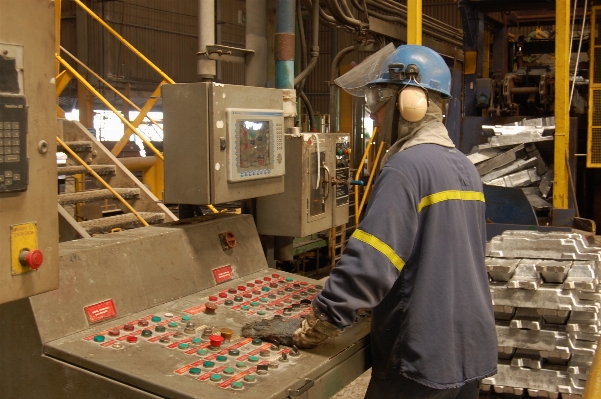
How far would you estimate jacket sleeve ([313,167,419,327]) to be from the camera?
6.97 ft

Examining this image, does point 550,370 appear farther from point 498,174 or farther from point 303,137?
point 498,174

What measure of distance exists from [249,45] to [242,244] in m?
1.40

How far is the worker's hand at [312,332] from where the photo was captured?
226 centimetres

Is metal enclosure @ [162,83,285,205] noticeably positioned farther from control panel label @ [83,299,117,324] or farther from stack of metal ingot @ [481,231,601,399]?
stack of metal ingot @ [481,231,601,399]

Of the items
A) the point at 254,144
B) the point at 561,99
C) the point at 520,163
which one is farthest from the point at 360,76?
the point at 520,163

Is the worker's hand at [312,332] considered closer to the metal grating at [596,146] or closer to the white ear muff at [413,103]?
the white ear muff at [413,103]

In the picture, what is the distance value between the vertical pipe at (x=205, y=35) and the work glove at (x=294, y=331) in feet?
5.13

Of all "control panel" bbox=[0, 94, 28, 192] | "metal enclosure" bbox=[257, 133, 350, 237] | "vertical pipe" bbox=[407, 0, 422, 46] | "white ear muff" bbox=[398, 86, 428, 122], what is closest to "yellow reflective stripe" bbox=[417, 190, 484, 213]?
"white ear muff" bbox=[398, 86, 428, 122]

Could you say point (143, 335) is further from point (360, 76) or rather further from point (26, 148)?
point (360, 76)

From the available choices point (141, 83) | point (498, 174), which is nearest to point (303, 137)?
point (498, 174)

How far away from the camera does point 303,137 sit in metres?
3.83

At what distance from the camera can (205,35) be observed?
3.54m

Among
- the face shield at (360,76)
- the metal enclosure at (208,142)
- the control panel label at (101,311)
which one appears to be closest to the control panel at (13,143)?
the control panel label at (101,311)

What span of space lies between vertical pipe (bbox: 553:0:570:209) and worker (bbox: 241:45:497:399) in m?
3.80
